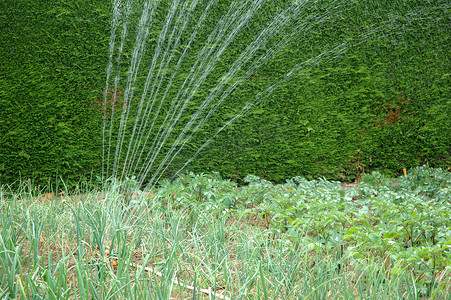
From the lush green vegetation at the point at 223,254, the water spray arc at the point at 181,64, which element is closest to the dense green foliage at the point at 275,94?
the water spray arc at the point at 181,64

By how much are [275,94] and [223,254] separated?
10.9ft

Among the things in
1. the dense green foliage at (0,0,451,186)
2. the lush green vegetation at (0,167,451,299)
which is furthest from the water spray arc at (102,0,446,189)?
the lush green vegetation at (0,167,451,299)

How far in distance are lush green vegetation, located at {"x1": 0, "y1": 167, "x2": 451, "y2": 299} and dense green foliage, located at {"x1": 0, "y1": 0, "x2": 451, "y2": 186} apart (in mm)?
1629

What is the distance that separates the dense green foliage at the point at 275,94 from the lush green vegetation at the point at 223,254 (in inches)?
64.1

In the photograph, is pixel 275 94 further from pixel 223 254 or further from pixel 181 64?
pixel 223 254

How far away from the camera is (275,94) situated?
507 centimetres

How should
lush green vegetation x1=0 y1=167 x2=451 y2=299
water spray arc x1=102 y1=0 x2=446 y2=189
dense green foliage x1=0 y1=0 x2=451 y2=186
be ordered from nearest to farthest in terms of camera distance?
lush green vegetation x1=0 y1=167 x2=451 y2=299, dense green foliage x1=0 y1=0 x2=451 y2=186, water spray arc x1=102 y1=0 x2=446 y2=189

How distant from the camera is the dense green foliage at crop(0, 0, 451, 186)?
14.2 feet

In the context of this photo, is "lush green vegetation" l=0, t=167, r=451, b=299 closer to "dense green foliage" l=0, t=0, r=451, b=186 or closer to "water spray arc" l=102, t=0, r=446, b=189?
"water spray arc" l=102, t=0, r=446, b=189

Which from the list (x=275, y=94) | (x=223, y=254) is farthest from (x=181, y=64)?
(x=223, y=254)

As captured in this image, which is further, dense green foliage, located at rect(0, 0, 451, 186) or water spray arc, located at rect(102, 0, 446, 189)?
water spray arc, located at rect(102, 0, 446, 189)

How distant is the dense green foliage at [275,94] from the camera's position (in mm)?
4336

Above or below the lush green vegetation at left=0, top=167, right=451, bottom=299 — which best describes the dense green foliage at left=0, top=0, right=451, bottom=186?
above

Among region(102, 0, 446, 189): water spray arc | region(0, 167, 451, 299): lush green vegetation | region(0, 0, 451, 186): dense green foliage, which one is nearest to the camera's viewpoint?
region(0, 167, 451, 299): lush green vegetation
